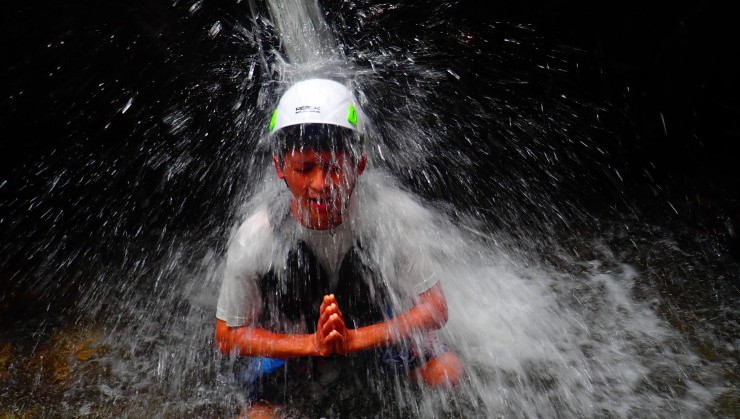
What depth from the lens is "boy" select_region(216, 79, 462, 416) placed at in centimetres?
225

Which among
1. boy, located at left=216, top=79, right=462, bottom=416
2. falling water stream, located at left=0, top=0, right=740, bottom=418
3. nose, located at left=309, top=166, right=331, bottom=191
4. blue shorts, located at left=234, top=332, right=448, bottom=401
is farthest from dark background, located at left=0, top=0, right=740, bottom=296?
blue shorts, located at left=234, top=332, right=448, bottom=401

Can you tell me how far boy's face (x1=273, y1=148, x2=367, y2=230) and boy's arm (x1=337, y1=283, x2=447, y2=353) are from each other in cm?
64

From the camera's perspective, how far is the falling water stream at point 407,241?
9.27 feet

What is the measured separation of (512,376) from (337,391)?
1.21 meters

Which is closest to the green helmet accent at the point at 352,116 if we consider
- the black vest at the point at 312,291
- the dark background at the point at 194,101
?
the black vest at the point at 312,291

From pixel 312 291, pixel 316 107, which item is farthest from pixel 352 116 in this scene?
pixel 312 291

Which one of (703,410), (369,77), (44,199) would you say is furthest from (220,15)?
(703,410)

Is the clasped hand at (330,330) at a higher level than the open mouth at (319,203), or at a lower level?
lower

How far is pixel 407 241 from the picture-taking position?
2432 mm

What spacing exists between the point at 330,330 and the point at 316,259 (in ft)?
1.60

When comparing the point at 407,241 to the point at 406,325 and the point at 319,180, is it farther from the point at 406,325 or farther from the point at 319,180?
the point at 319,180

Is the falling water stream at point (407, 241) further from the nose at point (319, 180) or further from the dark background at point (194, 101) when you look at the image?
the nose at point (319, 180)

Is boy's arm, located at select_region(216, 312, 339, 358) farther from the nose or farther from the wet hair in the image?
the wet hair

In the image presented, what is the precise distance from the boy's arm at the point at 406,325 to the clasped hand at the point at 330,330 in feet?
0.37
